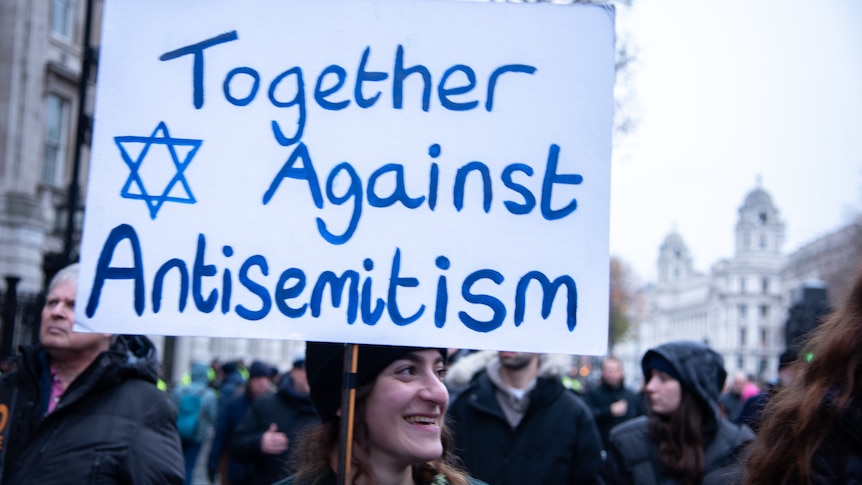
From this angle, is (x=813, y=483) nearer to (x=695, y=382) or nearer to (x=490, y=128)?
(x=490, y=128)

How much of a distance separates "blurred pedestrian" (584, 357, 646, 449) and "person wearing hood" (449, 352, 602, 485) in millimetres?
4499

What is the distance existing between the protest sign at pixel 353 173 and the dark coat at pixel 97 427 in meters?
1.14

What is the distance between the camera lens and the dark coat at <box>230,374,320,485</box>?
632 centimetres

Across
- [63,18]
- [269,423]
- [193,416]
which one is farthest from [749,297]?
[269,423]

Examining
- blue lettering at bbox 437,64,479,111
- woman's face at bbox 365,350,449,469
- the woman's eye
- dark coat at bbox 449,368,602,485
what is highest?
blue lettering at bbox 437,64,479,111

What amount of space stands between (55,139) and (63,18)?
2707 millimetres

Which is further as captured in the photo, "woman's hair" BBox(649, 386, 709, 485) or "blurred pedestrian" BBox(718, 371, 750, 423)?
"blurred pedestrian" BBox(718, 371, 750, 423)

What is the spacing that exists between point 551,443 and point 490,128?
3.13 meters

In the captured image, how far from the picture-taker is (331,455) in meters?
2.64

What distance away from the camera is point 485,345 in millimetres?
2385

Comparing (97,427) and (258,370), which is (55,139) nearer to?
(258,370)

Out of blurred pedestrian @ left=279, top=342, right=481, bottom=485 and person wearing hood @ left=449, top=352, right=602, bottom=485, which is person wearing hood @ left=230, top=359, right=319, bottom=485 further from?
blurred pedestrian @ left=279, top=342, right=481, bottom=485

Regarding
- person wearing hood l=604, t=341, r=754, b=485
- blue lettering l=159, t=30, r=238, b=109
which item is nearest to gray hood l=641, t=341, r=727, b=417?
person wearing hood l=604, t=341, r=754, b=485

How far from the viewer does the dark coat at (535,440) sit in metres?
5.21
